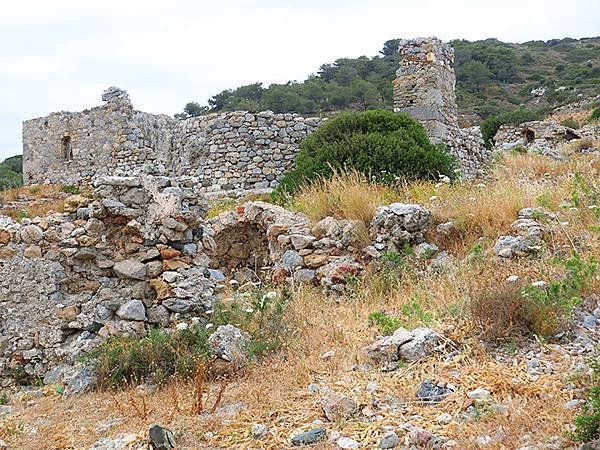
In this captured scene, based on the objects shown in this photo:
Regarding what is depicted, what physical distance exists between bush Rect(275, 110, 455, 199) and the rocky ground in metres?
3.56

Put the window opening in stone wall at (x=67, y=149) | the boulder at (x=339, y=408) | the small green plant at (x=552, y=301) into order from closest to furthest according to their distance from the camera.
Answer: the boulder at (x=339, y=408) < the small green plant at (x=552, y=301) < the window opening in stone wall at (x=67, y=149)

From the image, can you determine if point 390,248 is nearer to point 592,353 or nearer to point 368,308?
point 368,308

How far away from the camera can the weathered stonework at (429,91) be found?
14.7 m

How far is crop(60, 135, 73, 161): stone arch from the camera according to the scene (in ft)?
66.2

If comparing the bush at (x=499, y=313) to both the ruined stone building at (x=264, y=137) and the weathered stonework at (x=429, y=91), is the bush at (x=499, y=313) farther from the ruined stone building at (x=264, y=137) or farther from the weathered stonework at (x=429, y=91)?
the ruined stone building at (x=264, y=137)

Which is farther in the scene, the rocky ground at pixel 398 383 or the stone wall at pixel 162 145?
the stone wall at pixel 162 145

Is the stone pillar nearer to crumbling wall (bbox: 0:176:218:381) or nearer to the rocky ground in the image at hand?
the rocky ground

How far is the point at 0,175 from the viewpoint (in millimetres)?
32938

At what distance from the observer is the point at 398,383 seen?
463 centimetres

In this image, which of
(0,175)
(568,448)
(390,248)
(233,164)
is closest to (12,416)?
(568,448)

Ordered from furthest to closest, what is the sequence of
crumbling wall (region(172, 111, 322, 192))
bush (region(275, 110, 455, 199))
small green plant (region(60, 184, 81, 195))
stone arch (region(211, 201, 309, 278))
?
small green plant (region(60, 184, 81, 195)) < crumbling wall (region(172, 111, 322, 192)) < bush (region(275, 110, 455, 199)) < stone arch (region(211, 201, 309, 278))

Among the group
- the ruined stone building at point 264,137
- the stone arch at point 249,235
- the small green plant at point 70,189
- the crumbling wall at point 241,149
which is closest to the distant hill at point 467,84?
the small green plant at point 70,189

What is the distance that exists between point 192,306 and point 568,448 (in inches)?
164

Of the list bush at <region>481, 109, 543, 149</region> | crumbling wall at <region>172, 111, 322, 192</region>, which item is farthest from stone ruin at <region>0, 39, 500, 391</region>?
bush at <region>481, 109, 543, 149</region>
